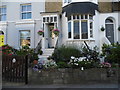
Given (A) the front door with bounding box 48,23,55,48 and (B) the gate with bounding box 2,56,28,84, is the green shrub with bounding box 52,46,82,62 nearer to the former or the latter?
(B) the gate with bounding box 2,56,28,84

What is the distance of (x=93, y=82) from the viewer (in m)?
6.79

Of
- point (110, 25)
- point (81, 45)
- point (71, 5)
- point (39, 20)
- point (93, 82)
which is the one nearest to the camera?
point (93, 82)

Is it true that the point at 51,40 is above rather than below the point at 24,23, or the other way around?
below

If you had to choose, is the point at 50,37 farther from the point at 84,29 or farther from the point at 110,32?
the point at 110,32

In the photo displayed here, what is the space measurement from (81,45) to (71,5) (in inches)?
137

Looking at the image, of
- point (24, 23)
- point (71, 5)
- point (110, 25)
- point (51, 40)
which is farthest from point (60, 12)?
point (110, 25)

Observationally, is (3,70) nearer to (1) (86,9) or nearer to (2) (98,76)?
(2) (98,76)

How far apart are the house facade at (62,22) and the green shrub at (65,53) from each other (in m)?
1.50

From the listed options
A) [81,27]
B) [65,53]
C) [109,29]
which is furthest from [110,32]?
[65,53]

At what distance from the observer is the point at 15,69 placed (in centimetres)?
692

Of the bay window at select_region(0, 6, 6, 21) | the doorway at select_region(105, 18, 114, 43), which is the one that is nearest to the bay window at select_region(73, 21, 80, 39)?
the doorway at select_region(105, 18, 114, 43)

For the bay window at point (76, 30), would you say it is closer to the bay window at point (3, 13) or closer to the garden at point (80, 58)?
the garden at point (80, 58)

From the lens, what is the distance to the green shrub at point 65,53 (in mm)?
8562

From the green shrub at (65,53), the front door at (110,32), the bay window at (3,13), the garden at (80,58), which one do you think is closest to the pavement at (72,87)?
the garden at (80,58)
